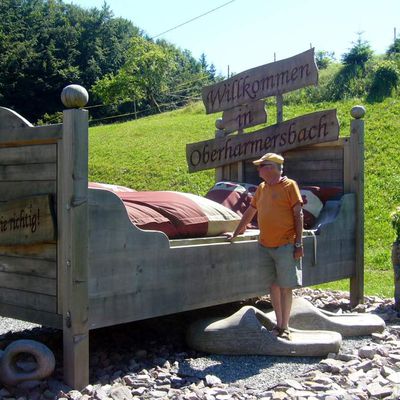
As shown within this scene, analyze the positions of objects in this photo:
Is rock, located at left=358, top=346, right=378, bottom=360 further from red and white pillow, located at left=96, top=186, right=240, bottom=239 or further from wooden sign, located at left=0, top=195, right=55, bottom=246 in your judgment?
wooden sign, located at left=0, top=195, right=55, bottom=246

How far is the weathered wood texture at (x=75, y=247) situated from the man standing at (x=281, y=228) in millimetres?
1465

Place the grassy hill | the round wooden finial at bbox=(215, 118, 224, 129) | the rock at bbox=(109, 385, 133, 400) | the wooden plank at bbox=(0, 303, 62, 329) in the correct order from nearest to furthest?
the rock at bbox=(109, 385, 133, 400)
the wooden plank at bbox=(0, 303, 62, 329)
the round wooden finial at bbox=(215, 118, 224, 129)
the grassy hill

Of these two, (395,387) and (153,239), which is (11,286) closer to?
(153,239)

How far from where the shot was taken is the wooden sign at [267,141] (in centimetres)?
678

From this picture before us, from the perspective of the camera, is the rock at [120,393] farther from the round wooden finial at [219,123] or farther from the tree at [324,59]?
the tree at [324,59]

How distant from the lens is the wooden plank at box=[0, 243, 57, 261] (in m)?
4.03

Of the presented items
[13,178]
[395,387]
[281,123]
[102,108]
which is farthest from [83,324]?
[102,108]

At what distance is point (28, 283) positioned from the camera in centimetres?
420

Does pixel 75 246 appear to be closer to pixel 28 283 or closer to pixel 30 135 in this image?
pixel 28 283

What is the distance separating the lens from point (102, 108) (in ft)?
145

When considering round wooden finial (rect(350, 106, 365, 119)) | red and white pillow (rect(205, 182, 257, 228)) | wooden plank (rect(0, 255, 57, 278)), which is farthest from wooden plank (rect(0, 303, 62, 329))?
round wooden finial (rect(350, 106, 365, 119))

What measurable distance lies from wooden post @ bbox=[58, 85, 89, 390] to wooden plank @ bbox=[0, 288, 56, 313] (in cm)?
22

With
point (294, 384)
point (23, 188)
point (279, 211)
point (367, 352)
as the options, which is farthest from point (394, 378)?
point (23, 188)

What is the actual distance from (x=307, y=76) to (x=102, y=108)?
38.3 meters
